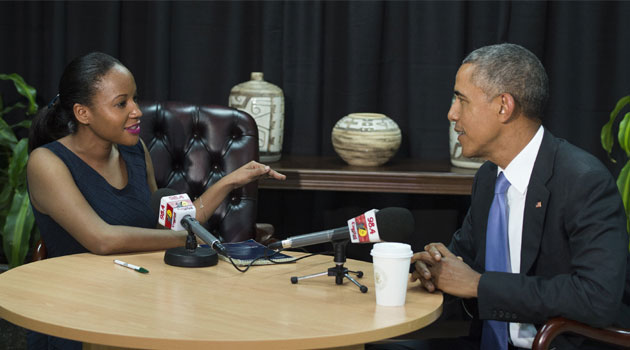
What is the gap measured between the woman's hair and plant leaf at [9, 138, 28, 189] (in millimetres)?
741

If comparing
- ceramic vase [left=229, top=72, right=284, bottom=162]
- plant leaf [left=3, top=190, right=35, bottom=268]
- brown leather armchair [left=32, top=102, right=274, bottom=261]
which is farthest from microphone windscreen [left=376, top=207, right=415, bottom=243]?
plant leaf [left=3, top=190, right=35, bottom=268]

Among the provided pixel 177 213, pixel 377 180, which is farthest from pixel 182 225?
pixel 377 180

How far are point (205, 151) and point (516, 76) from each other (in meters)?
1.34

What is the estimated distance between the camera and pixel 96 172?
2559 millimetres

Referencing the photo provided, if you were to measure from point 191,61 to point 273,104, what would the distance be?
60 centimetres

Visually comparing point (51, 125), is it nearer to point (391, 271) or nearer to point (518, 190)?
point (391, 271)

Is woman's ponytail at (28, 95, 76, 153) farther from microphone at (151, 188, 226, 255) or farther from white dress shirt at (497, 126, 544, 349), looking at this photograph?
white dress shirt at (497, 126, 544, 349)

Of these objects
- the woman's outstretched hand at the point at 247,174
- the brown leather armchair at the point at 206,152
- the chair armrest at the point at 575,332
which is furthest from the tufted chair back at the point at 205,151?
the chair armrest at the point at 575,332

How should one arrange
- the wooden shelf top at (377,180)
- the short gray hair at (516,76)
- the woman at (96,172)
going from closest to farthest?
the short gray hair at (516,76) → the woman at (96,172) → the wooden shelf top at (377,180)

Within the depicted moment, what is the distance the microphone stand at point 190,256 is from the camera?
7.16ft

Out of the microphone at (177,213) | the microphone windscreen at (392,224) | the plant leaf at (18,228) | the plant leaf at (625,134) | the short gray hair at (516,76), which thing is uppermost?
the short gray hair at (516,76)

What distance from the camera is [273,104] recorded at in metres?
3.34

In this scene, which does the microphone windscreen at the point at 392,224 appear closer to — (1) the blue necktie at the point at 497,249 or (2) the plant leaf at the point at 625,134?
(1) the blue necktie at the point at 497,249

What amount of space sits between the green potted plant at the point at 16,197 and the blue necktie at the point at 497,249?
2.12m
